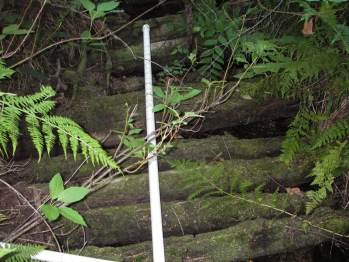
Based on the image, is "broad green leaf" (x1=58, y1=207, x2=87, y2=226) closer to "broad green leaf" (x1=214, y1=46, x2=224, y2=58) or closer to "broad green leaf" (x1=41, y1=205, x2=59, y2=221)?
"broad green leaf" (x1=41, y1=205, x2=59, y2=221)

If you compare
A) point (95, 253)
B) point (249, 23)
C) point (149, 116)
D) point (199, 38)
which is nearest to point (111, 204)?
point (95, 253)

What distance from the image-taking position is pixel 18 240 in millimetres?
2082

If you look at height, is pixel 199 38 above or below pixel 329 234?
above

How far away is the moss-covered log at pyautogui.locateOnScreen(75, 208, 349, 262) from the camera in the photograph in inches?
82.0

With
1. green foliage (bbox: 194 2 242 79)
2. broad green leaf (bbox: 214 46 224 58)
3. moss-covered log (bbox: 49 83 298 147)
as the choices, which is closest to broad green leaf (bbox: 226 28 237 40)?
green foliage (bbox: 194 2 242 79)

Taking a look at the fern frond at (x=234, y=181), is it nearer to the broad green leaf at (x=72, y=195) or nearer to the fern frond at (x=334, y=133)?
the fern frond at (x=334, y=133)

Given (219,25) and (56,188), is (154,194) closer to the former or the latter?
(56,188)

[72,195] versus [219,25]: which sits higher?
[219,25]

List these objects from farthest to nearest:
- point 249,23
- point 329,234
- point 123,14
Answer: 1. point 123,14
2. point 249,23
3. point 329,234

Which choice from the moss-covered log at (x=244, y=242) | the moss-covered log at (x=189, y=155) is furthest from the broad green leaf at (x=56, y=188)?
Result: the moss-covered log at (x=189, y=155)

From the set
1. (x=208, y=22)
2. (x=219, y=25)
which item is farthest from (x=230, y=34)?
(x=208, y=22)

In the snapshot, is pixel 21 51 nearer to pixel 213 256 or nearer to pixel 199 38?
pixel 199 38

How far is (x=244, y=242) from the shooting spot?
217 centimetres

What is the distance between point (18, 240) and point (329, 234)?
2273 mm
